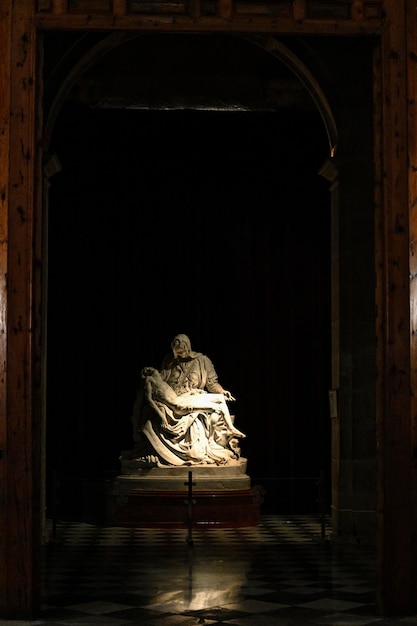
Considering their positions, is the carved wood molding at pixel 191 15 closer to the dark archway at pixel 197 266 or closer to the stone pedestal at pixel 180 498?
the stone pedestal at pixel 180 498

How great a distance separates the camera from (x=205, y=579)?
10234mm

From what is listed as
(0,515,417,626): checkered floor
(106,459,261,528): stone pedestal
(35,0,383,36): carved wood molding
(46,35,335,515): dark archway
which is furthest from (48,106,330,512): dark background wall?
(35,0,383,36): carved wood molding

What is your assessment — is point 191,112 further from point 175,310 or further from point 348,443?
point 348,443

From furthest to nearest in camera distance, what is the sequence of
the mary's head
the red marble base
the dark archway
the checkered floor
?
the dark archway → the mary's head → the red marble base → the checkered floor

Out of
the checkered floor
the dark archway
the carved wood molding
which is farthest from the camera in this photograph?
the dark archway

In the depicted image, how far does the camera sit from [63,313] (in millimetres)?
18016

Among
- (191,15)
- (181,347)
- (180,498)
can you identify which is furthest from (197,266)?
(191,15)

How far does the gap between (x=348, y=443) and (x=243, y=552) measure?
1.94 meters

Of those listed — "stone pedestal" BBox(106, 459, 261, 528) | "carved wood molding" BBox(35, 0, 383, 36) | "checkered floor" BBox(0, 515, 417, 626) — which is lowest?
"checkered floor" BBox(0, 515, 417, 626)

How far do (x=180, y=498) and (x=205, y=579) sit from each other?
4.81m

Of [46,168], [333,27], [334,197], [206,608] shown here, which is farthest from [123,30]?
[334,197]

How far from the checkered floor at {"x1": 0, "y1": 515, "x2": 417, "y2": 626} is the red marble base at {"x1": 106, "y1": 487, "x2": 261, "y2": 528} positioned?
22cm

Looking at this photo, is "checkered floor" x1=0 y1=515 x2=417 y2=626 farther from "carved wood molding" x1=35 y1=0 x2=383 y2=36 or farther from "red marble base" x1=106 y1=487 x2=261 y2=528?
"carved wood molding" x1=35 y1=0 x2=383 y2=36

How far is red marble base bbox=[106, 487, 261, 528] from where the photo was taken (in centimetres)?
1502
